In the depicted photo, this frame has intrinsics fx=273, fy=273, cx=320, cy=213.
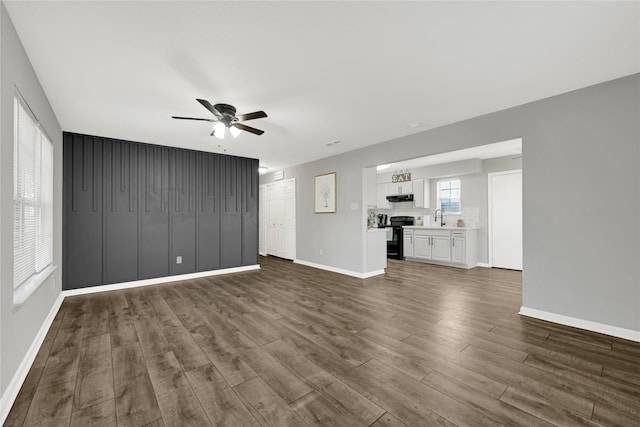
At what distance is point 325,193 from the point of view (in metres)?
6.03

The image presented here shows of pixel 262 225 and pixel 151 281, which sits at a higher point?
pixel 262 225

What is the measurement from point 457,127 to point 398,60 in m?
1.95

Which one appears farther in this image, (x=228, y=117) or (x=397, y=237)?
(x=397, y=237)

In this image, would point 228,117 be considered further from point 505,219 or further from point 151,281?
point 505,219

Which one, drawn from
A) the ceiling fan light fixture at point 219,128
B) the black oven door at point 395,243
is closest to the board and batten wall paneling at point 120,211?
the ceiling fan light fixture at point 219,128

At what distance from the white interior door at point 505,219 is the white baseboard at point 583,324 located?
3188 millimetres

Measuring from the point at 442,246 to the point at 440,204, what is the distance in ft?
4.30

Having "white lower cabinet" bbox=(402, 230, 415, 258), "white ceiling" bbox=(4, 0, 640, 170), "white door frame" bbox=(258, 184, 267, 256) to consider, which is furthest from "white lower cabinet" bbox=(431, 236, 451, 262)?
"white door frame" bbox=(258, 184, 267, 256)

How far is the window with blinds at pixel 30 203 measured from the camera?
6.79 ft

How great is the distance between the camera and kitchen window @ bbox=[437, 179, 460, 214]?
271 inches

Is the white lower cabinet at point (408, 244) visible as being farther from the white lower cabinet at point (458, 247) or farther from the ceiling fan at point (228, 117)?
the ceiling fan at point (228, 117)

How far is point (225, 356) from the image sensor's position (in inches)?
90.1

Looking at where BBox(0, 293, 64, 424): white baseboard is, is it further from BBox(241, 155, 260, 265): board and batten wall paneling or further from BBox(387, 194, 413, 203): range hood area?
BBox(387, 194, 413, 203): range hood area

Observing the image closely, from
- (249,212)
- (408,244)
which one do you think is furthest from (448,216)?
(249,212)
